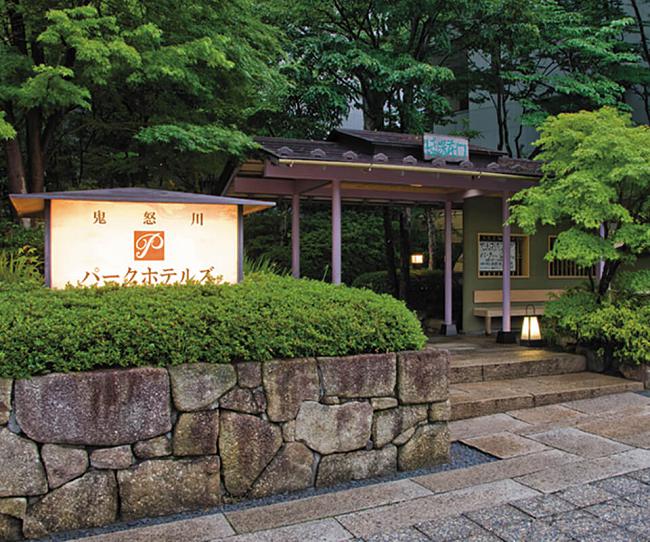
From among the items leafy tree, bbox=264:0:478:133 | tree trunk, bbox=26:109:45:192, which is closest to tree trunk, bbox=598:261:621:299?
leafy tree, bbox=264:0:478:133

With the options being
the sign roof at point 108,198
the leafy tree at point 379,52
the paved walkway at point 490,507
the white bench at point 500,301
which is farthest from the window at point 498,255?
the sign roof at point 108,198

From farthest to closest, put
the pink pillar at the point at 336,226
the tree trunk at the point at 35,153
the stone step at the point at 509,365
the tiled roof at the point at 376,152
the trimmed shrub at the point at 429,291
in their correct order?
the trimmed shrub at the point at 429,291 → the tree trunk at the point at 35,153 → the pink pillar at the point at 336,226 → the tiled roof at the point at 376,152 → the stone step at the point at 509,365

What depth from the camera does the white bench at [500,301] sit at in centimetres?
1007

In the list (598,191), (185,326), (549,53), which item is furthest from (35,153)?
(549,53)

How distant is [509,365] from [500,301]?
364 cm

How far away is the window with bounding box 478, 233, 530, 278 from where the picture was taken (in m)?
10.3

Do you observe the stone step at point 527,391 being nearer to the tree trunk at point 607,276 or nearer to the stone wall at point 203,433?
the tree trunk at point 607,276

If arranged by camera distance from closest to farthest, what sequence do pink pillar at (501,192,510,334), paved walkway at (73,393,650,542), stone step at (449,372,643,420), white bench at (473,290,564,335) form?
1. paved walkway at (73,393,650,542)
2. stone step at (449,372,643,420)
3. pink pillar at (501,192,510,334)
4. white bench at (473,290,564,335)

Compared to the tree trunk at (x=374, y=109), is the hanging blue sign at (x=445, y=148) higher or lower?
lower

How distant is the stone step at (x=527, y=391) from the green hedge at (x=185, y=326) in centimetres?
175

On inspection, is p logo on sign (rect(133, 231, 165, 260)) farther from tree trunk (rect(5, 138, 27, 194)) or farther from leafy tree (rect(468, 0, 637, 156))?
leafy tree (rect(468, 0, 637, 156))

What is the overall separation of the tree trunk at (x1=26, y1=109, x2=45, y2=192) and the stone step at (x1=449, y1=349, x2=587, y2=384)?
24.8ft

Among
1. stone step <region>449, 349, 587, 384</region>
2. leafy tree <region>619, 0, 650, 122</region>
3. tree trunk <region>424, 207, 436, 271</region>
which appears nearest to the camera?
stone step <region>449, 349, 587, 384</region>

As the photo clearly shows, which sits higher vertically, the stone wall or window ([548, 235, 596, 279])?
window ([548, 235, 596, 279])
